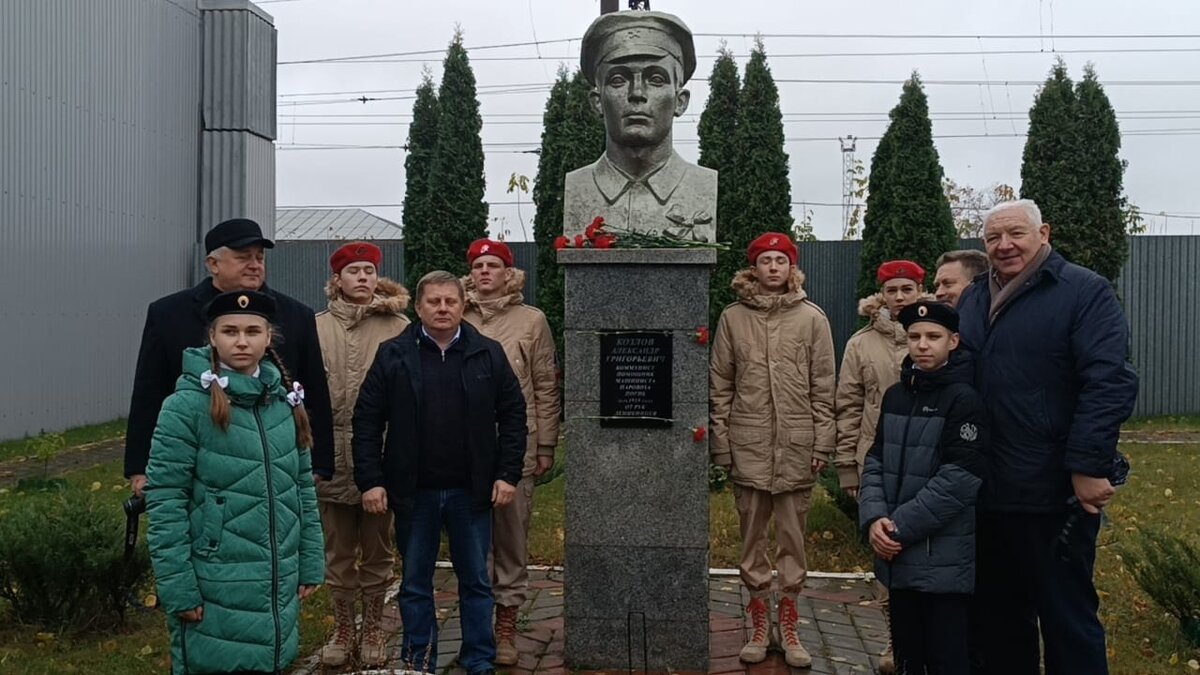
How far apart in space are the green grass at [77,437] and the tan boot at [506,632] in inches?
309

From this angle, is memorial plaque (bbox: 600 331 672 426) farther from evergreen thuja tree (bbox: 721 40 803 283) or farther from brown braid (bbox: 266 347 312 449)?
evergreen thuja tree (bbox: 721 40 803 283)

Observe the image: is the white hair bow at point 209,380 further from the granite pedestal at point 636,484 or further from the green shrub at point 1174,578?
the green shrub at point 1174,578

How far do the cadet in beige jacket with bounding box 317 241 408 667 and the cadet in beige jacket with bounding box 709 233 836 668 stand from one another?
1.52 metres

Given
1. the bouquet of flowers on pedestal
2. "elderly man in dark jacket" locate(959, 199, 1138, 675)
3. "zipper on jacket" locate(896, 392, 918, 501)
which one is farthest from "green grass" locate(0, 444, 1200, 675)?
the bouquet of flowers on pedestal

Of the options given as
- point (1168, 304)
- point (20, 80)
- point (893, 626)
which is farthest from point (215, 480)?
point (1168, 304)

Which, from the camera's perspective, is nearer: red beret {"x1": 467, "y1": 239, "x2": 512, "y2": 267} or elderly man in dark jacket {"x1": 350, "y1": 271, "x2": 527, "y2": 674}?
elderly man in dark jacket {"x1": 350, "y1": 271, "x2": 527, "y2": 674}

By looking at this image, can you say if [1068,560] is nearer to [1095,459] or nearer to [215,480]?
[1095,459]

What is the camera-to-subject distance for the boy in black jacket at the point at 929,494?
369cm

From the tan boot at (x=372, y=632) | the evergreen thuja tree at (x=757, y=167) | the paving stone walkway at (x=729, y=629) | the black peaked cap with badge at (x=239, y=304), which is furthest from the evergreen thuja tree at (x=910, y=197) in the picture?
the black peaked cap with badge at (x=239, y=304)

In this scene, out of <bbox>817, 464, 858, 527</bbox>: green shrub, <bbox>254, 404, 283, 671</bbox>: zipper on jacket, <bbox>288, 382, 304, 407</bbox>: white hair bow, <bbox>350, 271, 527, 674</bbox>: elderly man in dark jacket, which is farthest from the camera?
<bbox>817, 464, 858, 527</bbox>: green shrub

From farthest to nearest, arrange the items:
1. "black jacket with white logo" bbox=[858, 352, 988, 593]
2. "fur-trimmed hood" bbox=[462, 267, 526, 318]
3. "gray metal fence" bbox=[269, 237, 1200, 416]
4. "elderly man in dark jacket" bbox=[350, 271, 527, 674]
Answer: "gray metal fence" bbox=[269, 237, 1200, 416]
"fur-trimmed hood" bbox=[462, 267, 526, 318]
"elderly man in dark jacket" bbox=[350, 271, 527, 674]
"black jacket with white logo" bbox=[858, 352, 988, 593]

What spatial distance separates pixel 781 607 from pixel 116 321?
1195 centimetres

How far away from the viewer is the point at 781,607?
189 inches

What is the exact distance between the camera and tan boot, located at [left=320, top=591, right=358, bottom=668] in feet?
15.5
